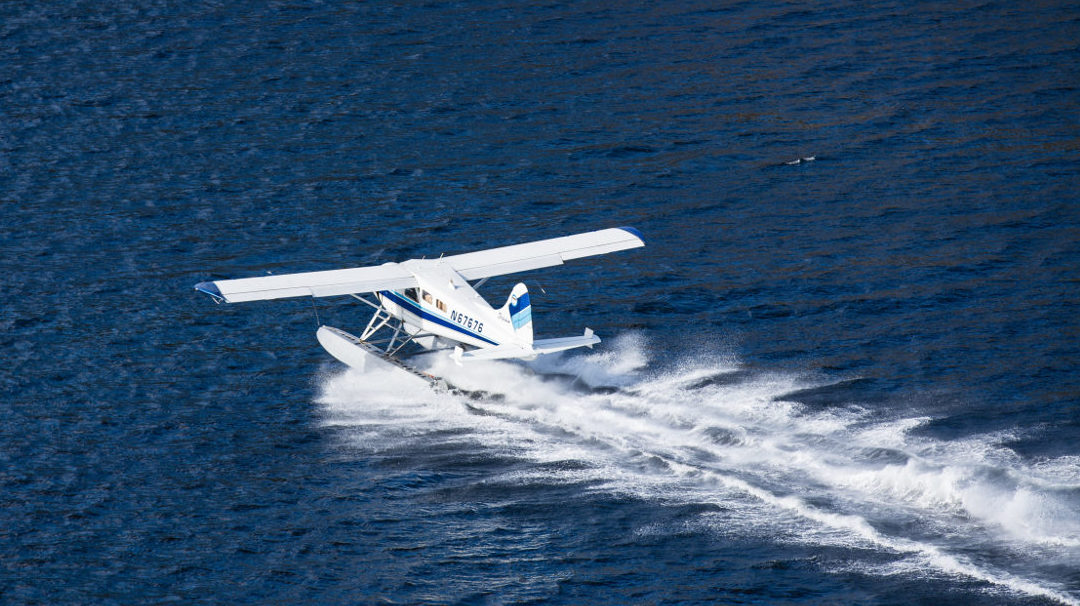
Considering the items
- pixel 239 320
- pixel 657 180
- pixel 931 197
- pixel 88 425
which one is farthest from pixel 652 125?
pixel 88 425

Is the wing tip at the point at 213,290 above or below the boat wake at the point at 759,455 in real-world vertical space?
above

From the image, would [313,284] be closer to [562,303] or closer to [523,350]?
[523,350]

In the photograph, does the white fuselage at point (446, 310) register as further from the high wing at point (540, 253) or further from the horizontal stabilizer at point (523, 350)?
the high wing at point (540, 253)

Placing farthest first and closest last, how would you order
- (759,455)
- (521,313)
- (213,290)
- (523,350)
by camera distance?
1. (213,290)
2. (523,350)
3. (521,313)
4. (759,455)

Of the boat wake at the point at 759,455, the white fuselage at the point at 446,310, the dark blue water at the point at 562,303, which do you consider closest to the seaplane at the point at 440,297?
the white fuselage at the point at 446,310

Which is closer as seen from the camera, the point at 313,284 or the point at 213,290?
the point at 213,290

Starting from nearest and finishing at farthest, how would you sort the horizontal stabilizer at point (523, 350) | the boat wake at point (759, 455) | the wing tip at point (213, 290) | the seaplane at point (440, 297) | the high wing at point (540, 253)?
1. the boat wake at point (759, 455)
2. the horizontal stabilizer at point (523, 350)
3. the seaplane at point (440, 297)
4. the wing tip at point (213, 290)
5. the high wing at point (540, 253)

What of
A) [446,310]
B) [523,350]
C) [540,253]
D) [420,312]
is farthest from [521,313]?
[540,253]
